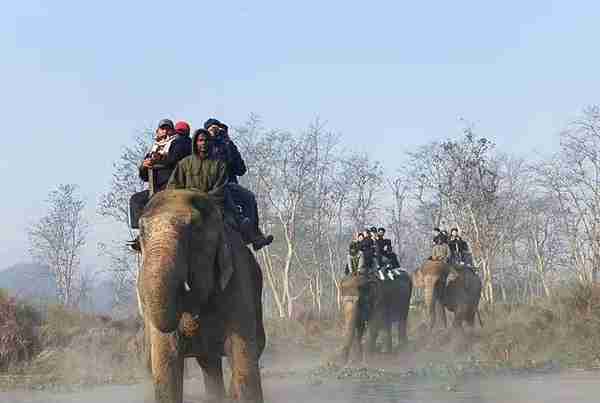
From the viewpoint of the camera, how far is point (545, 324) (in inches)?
851

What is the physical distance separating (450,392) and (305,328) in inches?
771

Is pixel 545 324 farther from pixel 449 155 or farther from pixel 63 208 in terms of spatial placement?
pixel 63 208

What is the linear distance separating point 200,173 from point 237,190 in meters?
0.93

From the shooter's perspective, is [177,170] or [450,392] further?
[450,392]

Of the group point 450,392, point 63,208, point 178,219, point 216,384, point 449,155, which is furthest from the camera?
point 63,208

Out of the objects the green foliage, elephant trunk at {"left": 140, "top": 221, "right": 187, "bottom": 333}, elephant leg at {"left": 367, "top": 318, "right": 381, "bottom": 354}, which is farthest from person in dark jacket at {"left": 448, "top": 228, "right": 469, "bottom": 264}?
elephant trunk at {"left": 140, "top": 221, "right": 187, "bottom": 333}

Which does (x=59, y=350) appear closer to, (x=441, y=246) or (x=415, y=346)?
(x=415, y=346)

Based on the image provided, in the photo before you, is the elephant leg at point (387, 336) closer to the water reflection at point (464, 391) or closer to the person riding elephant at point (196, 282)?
the water reflection at point (464, 391)

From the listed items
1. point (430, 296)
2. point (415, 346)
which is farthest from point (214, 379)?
point (430, 296)

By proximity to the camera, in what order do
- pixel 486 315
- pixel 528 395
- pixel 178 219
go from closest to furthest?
pixel 178 219 → pixel 528 395 → pixel 486 315

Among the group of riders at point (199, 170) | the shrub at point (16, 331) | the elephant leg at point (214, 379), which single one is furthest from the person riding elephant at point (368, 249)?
the elephant leg at point (214, 379)

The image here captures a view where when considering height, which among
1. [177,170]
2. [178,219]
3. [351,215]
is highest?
[351,215]

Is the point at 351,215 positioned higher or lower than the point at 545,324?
higher

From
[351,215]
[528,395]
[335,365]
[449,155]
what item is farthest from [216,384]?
[351,215]
